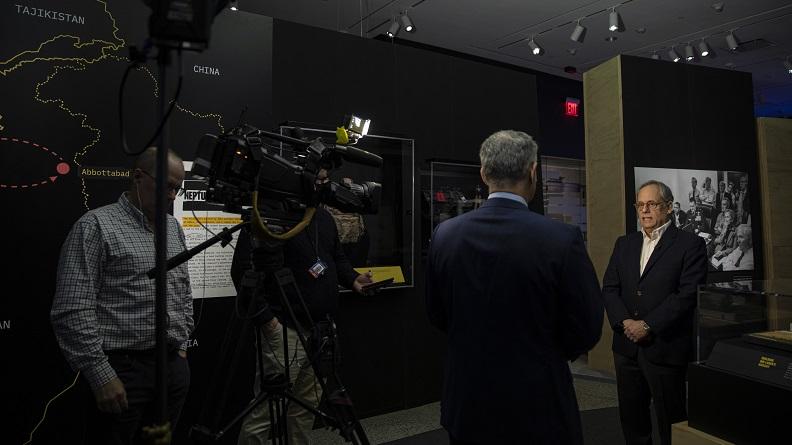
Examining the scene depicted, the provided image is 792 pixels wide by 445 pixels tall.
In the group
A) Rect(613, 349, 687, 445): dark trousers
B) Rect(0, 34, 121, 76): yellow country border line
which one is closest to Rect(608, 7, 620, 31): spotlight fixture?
Rect(613, 349, 687, 445): dark trousers

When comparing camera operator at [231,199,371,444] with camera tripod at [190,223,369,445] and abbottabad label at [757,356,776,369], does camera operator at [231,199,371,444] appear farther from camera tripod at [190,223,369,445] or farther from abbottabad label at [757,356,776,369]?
abbottabad label at [757,356,776,369]

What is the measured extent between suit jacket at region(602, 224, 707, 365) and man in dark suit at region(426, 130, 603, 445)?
3.72 feet

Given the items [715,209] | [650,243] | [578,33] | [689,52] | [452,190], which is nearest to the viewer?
[650,243]

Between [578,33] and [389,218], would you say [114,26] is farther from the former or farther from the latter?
[578,33]

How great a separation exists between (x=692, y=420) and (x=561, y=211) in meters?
5.50

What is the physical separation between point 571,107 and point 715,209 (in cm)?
329

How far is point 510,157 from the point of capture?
154cm

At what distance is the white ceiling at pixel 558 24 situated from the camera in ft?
17.8

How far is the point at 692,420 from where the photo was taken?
1919 millimetres

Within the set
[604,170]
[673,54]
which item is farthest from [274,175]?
[673,54]

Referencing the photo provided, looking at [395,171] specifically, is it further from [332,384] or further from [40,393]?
[40,393]

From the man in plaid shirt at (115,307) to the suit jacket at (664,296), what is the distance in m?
2.16

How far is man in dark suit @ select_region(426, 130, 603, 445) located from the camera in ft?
4.78

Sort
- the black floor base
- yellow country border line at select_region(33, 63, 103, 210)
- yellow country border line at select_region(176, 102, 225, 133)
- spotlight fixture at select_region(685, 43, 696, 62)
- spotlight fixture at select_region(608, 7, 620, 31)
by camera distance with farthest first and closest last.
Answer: spotlight fixture at select_region(685, 43, 696, 62)
spotlight fixture at select_region(608, 7, 620, 31)
the black floor base
yellow country border line at select_region(176, 102, 225, 133)
yellow country border line at select_region(33, 63, 103, 210)
